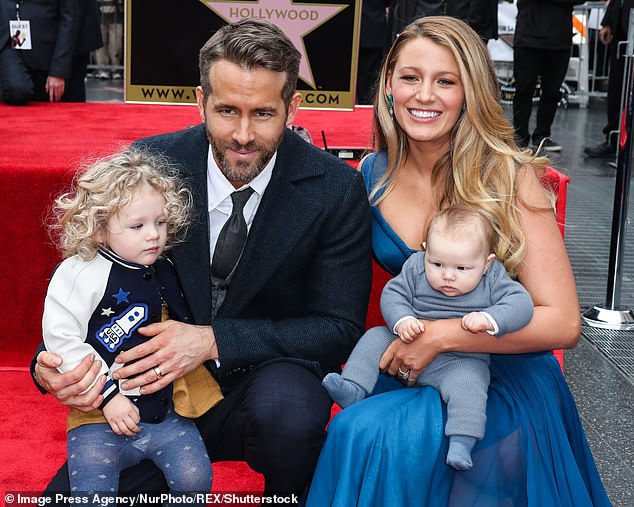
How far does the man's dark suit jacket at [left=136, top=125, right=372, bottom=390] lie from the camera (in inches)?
90.7

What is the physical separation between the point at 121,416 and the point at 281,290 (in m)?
0.54

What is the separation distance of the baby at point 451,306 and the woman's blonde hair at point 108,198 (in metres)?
0.58

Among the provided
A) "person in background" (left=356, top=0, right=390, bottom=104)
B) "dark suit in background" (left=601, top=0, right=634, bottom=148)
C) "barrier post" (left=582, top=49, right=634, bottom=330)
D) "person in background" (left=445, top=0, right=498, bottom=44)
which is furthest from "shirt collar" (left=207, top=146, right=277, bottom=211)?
"dark suit in background" (left=601, top=0, right=634, bottom=148)

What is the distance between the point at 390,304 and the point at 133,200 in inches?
27.7

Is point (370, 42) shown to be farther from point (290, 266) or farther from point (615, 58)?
point (290, 266)

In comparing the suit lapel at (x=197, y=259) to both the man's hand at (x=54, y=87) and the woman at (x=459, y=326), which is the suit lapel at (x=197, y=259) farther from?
the man's hand at (x=54, y=87)

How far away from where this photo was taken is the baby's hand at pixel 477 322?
7.11ft

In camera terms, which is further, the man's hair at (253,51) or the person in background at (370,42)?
the person in background at (370,42)

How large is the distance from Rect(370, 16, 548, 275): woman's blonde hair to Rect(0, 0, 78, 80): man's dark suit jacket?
3.02 meters

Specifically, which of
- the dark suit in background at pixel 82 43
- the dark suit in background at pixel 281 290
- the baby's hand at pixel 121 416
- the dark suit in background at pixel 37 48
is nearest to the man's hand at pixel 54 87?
the dark suit in background at pixel 37 48

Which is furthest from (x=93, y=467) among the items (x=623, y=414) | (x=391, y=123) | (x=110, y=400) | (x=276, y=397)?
(x=623, y=414)

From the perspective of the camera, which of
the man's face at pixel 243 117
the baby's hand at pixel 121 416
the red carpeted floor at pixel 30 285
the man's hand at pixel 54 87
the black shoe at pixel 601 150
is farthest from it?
the black shoe at pixel 601 150

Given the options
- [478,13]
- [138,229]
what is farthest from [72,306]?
[478,13]

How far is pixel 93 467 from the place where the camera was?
6.86ft
